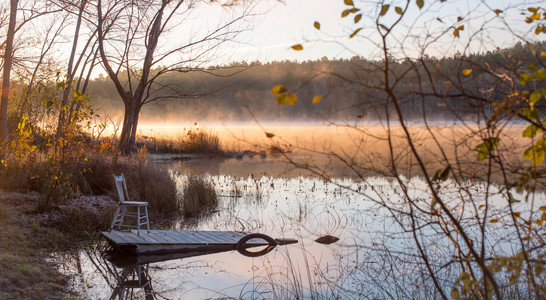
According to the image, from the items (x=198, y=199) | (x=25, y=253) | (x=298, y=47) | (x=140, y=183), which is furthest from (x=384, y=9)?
(x=140, y=183)

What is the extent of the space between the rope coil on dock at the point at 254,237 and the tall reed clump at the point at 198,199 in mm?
2678

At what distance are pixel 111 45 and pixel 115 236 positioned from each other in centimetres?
846

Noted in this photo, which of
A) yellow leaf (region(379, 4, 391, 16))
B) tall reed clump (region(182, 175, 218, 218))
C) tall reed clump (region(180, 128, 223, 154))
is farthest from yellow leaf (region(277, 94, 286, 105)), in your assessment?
tall reed clump (region(180, 128, 223, 154))

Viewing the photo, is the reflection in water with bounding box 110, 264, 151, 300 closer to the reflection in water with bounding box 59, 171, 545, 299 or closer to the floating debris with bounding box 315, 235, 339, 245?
the reflection in water with bounding box 59, 171, 545, 299

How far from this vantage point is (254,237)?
7715 millimetres

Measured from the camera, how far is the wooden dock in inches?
288

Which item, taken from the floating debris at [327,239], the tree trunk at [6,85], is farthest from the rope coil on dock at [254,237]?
the tree trunk at [6,85]

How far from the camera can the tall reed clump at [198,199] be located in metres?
10.3

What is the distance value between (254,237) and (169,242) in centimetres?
124

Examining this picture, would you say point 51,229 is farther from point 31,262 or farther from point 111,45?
point 111,45

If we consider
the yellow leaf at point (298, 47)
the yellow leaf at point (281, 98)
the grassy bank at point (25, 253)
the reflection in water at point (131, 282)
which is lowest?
the reflection in water at point (131, 282)

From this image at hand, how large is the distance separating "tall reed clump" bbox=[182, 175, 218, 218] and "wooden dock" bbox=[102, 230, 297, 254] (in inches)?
88.1

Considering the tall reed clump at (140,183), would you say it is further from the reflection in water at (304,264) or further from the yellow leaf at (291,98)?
the yellow leaf at (291,98)

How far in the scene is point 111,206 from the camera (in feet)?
29.3
